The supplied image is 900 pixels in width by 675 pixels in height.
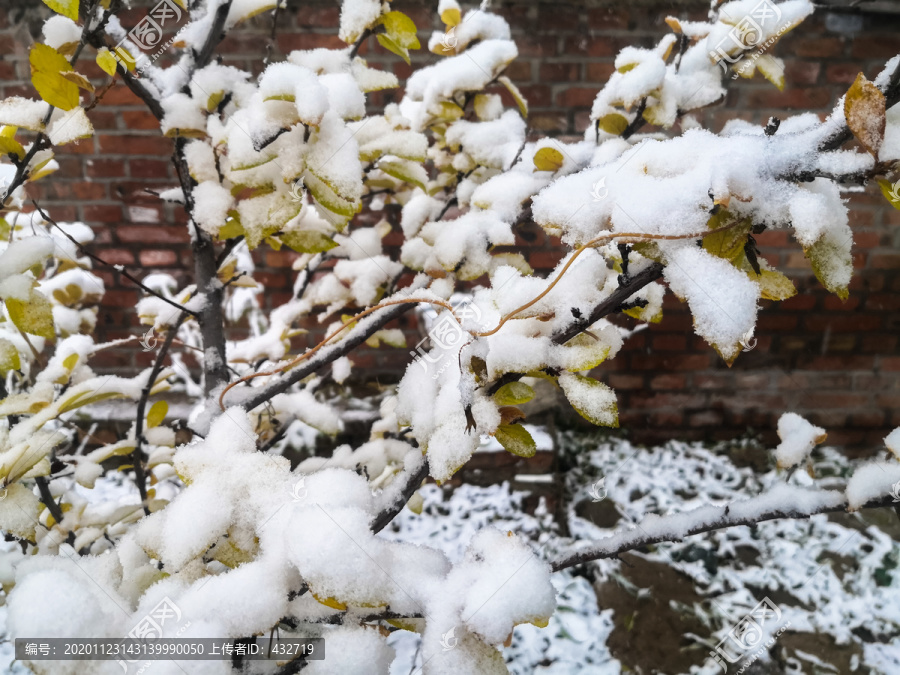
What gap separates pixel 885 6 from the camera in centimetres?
171

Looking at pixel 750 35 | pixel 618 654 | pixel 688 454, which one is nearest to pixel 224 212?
pixel 750 35

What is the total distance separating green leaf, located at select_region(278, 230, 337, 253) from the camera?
0.84m

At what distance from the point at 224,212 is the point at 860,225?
208 centimetres

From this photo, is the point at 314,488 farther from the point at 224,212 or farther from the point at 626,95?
the point at 626,95

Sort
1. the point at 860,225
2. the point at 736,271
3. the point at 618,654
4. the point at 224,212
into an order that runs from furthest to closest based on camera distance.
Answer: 1. the point at 860,225
2. the point at 618,654
3. the point at 224,212
4. the point at 736,271

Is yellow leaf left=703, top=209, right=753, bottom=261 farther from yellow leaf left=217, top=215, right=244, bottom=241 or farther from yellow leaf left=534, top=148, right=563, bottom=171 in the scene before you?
yellow leaf left=217, top=215, right=244, bottom=241

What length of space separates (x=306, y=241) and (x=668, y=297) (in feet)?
4.92

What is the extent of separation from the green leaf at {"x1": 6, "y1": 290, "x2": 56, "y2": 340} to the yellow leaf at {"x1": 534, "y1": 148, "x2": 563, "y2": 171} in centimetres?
69

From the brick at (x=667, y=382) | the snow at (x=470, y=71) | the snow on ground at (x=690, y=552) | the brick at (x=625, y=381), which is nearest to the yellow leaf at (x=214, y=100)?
the snow at (x=470, y=71)

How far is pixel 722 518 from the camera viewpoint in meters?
0.70

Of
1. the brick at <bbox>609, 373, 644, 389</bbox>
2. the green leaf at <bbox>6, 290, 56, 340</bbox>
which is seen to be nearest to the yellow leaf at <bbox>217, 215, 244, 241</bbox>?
the green leaf at <bbox>6, 290, 56, 340</bbox>

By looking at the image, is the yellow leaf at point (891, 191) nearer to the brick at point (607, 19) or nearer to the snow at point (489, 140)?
the snow at point (489, 140)

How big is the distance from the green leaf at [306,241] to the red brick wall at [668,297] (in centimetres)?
109

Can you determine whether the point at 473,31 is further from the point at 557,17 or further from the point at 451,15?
the point at 557,17
